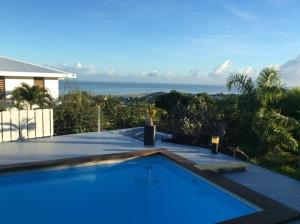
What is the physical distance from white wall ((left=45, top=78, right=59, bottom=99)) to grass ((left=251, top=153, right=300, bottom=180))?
12188 mm

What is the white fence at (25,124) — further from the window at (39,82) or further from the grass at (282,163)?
the window at (39,82)

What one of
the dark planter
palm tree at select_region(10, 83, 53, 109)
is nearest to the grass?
the dark planter

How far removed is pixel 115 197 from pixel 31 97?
7.24m

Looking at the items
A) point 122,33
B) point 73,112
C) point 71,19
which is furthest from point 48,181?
point 122,33

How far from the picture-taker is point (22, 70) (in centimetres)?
1688

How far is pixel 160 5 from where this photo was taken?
1530 centimetres

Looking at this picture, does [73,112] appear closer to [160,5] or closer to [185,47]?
[160,5]

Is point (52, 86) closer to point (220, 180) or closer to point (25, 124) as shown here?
point (25, 124)

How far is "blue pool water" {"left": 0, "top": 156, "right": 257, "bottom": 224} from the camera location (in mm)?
6117

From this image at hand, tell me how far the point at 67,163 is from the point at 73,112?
14.0 feet

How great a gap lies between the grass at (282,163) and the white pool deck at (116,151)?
294mm

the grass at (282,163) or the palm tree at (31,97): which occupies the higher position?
the palm tree at (31,97)

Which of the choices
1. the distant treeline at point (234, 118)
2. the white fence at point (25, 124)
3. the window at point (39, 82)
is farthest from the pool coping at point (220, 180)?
the window at point (39, 82)

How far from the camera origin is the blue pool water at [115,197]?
6.12 m
